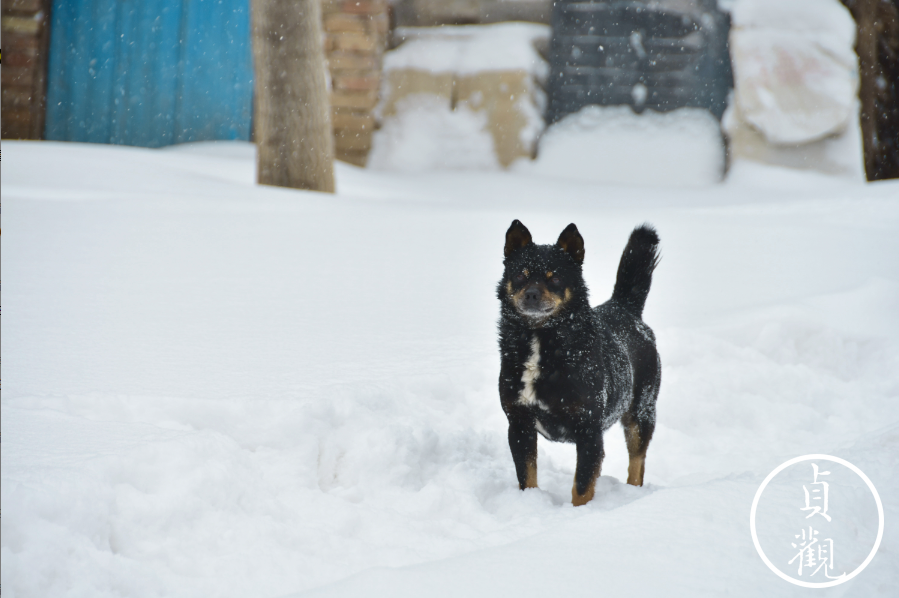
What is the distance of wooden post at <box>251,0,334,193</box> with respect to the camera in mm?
5535

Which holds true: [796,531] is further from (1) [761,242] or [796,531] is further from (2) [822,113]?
(2) [822,113]

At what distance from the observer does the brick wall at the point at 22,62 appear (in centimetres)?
775

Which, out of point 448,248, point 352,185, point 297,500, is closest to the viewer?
point 297,500

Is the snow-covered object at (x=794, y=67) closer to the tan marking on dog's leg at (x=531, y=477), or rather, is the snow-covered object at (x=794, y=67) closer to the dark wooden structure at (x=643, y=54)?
the dark wooden structure at (x=643, y=54)

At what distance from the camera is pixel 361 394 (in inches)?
97.7

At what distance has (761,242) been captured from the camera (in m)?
4.98

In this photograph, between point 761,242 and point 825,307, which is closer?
point 825,307

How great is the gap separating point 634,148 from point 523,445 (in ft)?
22.2

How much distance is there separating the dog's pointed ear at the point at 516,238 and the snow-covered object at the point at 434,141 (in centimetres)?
606

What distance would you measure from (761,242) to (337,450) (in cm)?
379

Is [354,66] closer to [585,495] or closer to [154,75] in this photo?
[154,75]

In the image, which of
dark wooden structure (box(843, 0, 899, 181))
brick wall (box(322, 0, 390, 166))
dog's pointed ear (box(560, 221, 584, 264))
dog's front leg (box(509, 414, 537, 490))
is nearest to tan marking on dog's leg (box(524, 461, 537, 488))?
dog's front leg (box(509, 414, 537, 490))

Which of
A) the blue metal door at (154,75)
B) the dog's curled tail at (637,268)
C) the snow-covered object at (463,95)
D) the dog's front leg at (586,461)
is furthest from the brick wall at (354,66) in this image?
the dog's front leg at (586,461)

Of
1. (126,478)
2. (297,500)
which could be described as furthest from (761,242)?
(126,478)
